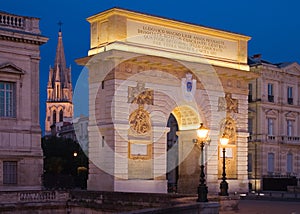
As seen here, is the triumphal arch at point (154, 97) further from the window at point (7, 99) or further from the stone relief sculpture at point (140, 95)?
the window at point (7, 99)

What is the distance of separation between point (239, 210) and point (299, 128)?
1245 inches

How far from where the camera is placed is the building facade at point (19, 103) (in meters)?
30.3

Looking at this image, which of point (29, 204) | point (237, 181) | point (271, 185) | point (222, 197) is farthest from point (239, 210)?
point (271, 185)

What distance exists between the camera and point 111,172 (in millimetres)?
33375

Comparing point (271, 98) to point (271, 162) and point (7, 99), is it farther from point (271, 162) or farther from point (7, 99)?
point (7, 99)

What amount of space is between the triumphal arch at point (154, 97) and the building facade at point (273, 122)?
479 inches

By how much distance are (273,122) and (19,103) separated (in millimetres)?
28507

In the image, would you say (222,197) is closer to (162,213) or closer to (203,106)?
(162,213)

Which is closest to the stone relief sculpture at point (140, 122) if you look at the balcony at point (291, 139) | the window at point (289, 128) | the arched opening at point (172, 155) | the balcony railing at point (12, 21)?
the balcony railing at point (12, 21)

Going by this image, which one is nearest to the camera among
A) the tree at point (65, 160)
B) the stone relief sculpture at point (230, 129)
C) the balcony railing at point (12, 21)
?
the balcony railing at point (12, 21)

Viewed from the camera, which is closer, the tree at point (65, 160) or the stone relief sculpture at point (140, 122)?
the stone relief sculpture at point (140, 122)

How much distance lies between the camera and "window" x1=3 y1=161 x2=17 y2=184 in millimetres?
30109

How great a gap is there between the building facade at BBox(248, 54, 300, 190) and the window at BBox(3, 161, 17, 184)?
26.0 m

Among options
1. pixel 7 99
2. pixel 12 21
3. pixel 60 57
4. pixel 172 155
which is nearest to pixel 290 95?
pixel 172 155
